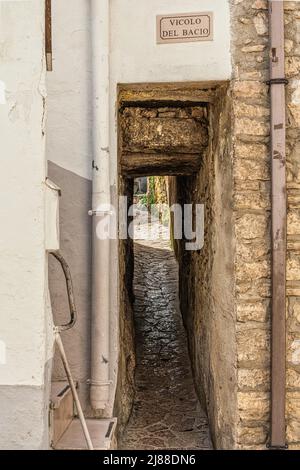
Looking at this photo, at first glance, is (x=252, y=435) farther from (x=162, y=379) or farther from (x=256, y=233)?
(x=162, y=379)

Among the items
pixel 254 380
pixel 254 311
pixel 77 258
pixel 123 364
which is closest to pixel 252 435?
pixel 254 380

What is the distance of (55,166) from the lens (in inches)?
124

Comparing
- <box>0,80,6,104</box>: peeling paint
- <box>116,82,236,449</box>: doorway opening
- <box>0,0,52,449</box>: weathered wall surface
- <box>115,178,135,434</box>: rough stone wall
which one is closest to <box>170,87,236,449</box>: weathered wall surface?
<box>116,82,236,449</box>: doorway opening

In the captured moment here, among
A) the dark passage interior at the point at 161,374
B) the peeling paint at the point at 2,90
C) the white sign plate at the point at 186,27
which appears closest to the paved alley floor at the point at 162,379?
the dark passage interior at the point at 161,374

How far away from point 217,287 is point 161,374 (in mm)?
2119

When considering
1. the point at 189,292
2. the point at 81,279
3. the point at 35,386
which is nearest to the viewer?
the point at 35,386

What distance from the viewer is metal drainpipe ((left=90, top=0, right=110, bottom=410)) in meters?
3.05

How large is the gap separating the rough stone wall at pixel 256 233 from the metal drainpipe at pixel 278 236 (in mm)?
73

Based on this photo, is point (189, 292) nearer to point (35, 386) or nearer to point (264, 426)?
point (264, 426)

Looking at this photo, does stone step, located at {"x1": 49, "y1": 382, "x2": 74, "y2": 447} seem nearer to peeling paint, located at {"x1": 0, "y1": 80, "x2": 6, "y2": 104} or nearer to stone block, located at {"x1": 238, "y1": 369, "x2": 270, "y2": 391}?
stone block, located at {"x1": 238, "y1": 369, "x2": 270, "y2": 391}

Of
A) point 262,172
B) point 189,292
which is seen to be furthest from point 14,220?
point 189,292

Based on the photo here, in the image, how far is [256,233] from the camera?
2.99m

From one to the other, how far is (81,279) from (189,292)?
2689mm

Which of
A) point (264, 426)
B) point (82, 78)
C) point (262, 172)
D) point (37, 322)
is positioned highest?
point (82, 78)
